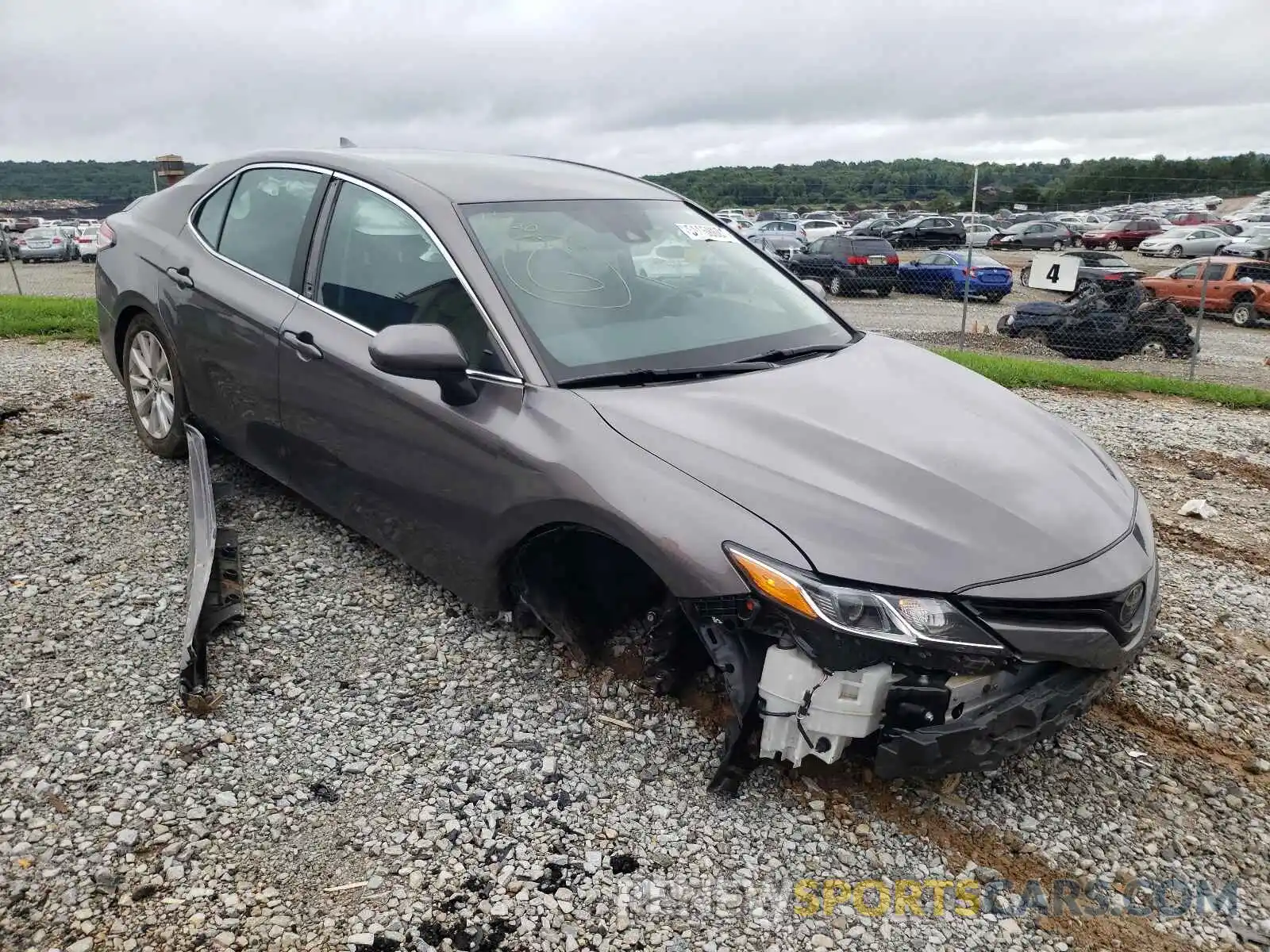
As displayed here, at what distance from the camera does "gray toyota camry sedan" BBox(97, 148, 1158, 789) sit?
7.91ft

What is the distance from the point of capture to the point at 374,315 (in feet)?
11.3

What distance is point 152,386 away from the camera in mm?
4781

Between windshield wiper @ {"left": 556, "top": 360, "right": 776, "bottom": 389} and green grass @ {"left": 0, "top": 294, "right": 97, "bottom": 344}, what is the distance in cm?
699

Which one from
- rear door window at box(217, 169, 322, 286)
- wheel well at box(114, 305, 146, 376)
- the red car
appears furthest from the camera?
the red car

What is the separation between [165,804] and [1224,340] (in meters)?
19.0

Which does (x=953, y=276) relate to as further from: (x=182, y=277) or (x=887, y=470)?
Answer: (x=887, y=470)

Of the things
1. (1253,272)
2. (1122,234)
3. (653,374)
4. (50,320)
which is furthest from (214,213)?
(1122,234)

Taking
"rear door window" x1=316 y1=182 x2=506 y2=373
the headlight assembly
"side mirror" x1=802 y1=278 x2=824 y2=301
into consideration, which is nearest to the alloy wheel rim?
"rear door window" x1=316 y1=182 x2=506 y2=373

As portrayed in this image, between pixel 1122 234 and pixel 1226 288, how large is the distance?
22213 mm

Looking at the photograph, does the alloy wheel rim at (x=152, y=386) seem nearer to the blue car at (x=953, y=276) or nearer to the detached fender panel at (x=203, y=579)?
the detached fender panel at (x=203, y=579)

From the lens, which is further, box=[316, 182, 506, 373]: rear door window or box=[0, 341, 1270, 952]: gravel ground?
box=[316, 182, 506, 373]: rear door window

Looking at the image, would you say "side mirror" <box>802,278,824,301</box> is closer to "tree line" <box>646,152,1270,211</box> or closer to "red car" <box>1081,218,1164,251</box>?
"tree line" <box>646,152,1270,211</box>

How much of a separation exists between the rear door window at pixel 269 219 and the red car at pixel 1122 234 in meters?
41.8

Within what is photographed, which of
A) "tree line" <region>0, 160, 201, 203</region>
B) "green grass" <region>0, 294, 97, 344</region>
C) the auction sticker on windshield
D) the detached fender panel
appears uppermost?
"tree line" <region>0, 160, 201, 203</region>
